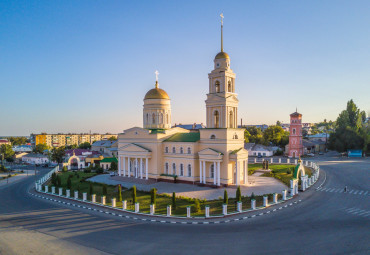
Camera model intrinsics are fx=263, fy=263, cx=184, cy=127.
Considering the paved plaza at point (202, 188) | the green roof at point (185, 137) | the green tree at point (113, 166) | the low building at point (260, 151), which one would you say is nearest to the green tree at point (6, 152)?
the green tree at point (113, 166)

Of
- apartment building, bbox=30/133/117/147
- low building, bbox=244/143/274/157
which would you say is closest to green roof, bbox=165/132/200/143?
low building, bbox=244/143/274/157

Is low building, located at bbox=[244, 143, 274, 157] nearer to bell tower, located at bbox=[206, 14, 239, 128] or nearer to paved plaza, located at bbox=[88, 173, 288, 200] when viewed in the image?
paved plaza, located at bbox=[88, 173, 288, 200]

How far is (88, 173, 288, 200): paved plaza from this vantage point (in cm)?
2516

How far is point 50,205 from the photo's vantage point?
→ 74.3 ft

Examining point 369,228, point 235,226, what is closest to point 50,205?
point 235,226

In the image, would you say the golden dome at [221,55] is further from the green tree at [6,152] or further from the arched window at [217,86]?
the green tree at [6,152]

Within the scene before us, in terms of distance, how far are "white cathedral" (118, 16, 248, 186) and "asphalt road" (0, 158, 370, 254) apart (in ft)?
29.1

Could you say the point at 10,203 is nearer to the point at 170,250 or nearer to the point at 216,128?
the point at 170,250

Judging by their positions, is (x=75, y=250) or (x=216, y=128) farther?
(x=216, y=128)

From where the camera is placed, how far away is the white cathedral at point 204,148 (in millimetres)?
28047

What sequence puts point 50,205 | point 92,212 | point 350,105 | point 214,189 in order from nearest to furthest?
point 92,212 → point 50,205 → point 214,189 → point 350,105

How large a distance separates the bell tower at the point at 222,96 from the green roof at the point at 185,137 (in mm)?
2149

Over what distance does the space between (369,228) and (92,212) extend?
18576mm

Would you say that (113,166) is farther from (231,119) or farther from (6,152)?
(6,152)
